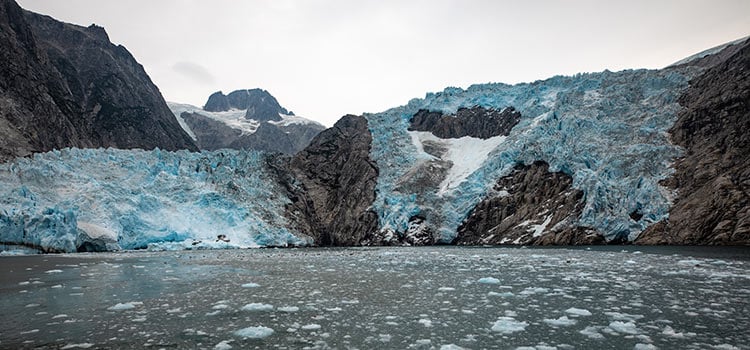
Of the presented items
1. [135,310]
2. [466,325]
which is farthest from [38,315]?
[466,325]

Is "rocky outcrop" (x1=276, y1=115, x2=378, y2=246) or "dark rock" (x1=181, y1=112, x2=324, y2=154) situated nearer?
"rocky outcrop" (x1=276, y1=115, x2=378, y2=246)

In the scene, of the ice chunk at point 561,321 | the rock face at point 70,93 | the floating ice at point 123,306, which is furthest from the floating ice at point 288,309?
the rock face at point 70,93

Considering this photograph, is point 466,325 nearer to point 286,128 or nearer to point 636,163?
point 636,163

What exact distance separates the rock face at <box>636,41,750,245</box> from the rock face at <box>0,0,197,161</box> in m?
72.8

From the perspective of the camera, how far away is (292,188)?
215 ft

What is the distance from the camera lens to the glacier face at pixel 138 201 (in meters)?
35.2

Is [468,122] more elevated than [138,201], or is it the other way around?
[468,122]

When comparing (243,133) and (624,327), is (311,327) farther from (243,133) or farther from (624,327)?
(243,133)

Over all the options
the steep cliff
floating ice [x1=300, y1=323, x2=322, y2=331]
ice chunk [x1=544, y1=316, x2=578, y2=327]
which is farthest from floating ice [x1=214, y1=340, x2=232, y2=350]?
the steep cliff

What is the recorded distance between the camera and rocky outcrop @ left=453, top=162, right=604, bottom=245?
129ft

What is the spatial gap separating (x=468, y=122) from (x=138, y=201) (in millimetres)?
53242

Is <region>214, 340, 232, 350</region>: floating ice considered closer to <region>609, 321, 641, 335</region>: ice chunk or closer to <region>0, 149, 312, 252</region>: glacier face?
<region>609, 321, 641, 335</region>: ice chunk

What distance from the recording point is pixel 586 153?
44.7 m

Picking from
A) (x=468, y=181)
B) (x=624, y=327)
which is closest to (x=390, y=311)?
(x=624, y=327)
